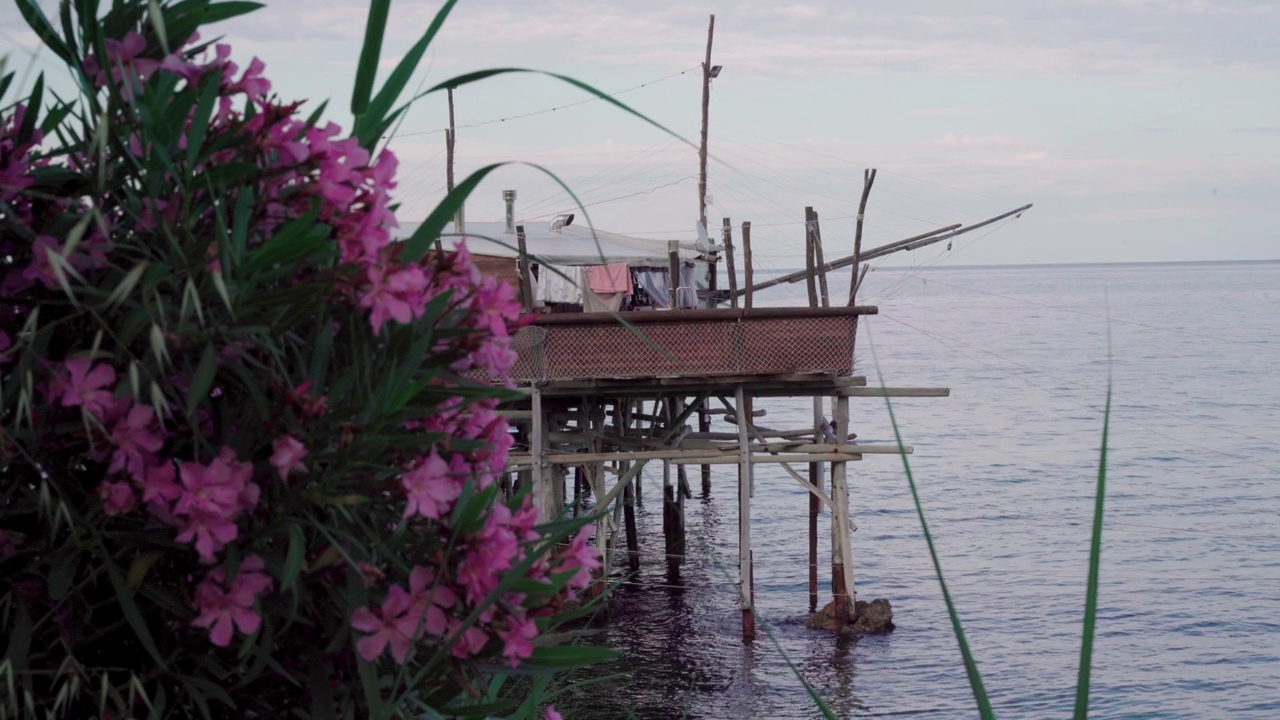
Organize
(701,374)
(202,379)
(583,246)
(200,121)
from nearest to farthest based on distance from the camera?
(202,379) < (200,121) < (701,374) < (583,246)

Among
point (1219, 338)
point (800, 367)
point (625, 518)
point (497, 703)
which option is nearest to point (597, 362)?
point (800, 367)

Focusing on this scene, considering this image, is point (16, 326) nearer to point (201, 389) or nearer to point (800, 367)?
point (201, 389)

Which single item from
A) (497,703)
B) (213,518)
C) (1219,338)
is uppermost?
(213,518)

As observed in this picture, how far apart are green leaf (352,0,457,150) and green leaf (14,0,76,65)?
286 mm

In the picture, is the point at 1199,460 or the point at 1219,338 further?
the point at 1219,338

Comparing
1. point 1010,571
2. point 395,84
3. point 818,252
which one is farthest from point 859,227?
point 395,84

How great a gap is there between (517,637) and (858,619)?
17483 millimetres

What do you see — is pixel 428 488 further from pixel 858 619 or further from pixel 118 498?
pixel 858 619

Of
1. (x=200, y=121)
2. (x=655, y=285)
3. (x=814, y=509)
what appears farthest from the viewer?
(x=655, y=285)

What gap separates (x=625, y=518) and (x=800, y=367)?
973 centimetres

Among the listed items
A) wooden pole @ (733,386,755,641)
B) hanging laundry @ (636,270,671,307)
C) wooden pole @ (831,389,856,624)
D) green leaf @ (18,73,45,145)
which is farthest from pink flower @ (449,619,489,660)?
hanging laundry @ (636,270,671,307)

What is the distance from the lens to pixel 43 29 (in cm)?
139

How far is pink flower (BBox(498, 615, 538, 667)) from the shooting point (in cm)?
138

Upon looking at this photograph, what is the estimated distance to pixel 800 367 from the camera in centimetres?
1484
